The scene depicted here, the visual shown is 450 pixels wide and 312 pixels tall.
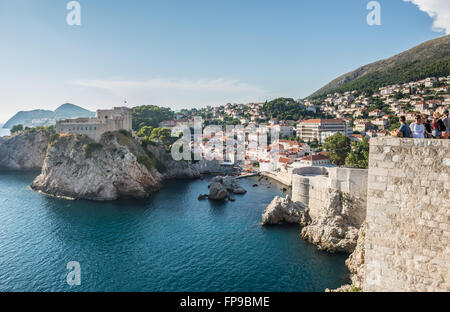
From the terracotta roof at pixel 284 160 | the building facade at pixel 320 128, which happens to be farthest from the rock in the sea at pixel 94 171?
the building facade at pixel 320 128

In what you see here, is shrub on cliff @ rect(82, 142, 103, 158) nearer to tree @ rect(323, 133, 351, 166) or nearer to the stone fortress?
the stone fortress

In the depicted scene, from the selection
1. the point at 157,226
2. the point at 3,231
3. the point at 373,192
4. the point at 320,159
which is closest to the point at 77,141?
the point at 3,231

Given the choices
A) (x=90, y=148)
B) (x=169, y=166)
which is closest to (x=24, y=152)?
(x=90, y=148)

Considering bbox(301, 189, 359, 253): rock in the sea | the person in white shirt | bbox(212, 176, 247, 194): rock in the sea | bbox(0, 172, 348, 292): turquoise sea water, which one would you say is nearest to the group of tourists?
the person in white shirt

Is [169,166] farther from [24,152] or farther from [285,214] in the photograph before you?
[24,152]

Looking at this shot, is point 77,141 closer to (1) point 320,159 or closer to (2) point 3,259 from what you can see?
(2) point 3,259

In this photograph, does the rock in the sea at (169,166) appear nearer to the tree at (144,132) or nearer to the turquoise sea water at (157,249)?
the tree at (144,132)
